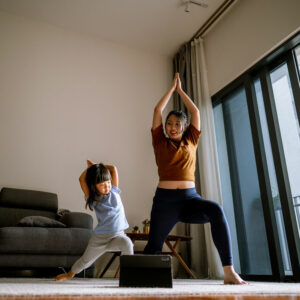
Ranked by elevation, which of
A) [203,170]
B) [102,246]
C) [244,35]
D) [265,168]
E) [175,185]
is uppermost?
[244,35]

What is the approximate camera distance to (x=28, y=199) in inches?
125

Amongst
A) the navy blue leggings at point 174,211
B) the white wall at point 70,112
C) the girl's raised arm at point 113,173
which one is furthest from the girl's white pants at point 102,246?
the white wall at point 70,112

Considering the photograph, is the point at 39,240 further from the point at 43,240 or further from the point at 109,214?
the point at 109,214

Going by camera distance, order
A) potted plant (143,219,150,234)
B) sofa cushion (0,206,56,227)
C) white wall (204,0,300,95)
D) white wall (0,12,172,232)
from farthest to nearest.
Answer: white wall (0,12,172,232) → potted plant (143,219,150,234) → sofa cushion (0,206,56,227) → white wall (204,0,300,95)

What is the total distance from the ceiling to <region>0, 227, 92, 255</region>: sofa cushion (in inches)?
108

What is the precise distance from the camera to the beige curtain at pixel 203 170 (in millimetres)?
3218

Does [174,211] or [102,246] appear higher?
[174,211]

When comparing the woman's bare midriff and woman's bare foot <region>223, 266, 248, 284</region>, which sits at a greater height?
the woman's bare midriff

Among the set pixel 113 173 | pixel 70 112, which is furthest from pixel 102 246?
pixel 70 112

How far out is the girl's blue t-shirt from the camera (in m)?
1.93

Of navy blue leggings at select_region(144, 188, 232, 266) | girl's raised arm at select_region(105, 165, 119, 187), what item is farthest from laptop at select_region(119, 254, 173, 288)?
girl's raised arm at select_region(105, 165, 119, 187)

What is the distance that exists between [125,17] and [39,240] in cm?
295

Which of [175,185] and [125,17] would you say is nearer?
[175,185]

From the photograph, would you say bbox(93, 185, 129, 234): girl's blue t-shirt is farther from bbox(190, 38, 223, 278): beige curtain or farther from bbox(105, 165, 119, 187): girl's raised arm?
bbox(190, 38, 223, 278): beige curtain
